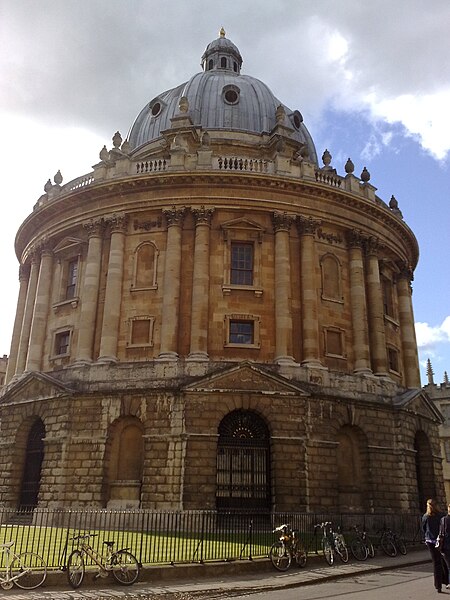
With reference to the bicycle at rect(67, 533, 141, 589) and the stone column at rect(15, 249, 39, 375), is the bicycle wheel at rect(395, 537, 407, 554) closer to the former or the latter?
the bicycle at rect(67, 533, 141, 589)

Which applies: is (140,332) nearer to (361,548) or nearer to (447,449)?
(361,548)

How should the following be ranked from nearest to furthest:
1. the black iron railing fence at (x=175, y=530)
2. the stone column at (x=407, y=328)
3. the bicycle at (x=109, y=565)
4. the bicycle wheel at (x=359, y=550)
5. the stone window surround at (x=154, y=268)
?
the bicycle at (x=109, y=565) → the black iron railing fence at (x=175, y=530) → the bicycle wheel at (x=359, y=550) → the stone window surround at (x=154, y=268) → the stone column at (x=407, y=328)

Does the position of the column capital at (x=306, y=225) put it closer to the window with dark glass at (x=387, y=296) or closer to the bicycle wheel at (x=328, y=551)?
the window with dark glass at (x=387, y=296)

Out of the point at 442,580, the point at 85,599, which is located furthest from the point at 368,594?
the point at 85,599

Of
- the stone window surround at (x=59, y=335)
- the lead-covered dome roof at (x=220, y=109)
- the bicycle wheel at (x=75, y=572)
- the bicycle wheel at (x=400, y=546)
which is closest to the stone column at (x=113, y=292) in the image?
the stone window surround at (x=59, y=335)

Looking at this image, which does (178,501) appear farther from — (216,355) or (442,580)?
(442,580)

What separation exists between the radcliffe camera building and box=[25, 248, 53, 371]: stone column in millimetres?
76

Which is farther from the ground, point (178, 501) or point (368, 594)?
point (178, 501)

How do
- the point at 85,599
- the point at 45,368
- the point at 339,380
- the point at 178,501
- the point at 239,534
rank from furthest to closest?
the point at 45,368 → the point at 339,380 → the point at 178,501 → the point at 239,534 → the point at 85,599

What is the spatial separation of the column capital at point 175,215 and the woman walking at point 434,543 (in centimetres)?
1883

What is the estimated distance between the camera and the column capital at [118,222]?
2917 cm

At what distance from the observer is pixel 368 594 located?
460 inches

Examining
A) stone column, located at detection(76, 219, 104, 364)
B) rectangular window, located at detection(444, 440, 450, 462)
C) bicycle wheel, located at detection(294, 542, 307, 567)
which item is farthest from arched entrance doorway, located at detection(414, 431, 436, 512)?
rectangular window, located at detection(444, 440, 450, 462)

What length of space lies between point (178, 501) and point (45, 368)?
Result: 11421 mm
